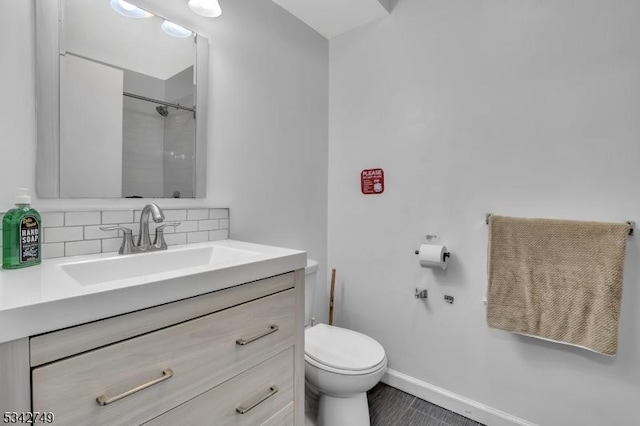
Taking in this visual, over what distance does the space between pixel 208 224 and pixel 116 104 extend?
594mm

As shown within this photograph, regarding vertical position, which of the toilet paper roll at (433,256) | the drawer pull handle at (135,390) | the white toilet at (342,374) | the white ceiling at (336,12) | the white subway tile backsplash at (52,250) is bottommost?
the white toilet at (342,374)

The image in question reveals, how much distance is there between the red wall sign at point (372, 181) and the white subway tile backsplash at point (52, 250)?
5.05ft

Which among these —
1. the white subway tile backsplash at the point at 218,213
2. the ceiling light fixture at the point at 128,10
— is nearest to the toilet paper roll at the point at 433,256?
the white subway tile backsplash at the point at 218,213

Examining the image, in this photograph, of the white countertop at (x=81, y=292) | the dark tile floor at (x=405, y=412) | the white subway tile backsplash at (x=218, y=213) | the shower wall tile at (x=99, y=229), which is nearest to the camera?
the white countertop at (x=81, y=292)

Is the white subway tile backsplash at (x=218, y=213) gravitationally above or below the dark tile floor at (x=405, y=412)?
above

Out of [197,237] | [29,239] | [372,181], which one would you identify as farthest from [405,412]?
[29,239]

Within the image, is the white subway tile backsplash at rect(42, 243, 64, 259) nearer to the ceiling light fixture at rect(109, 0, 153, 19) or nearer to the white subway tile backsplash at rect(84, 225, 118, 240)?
the white subway tile backsplash at rect(84, 225, 118, 240)

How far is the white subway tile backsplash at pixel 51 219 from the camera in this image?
3.22ft

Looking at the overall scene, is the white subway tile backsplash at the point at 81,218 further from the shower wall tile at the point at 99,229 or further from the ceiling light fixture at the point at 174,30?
the ceiling light fixture at the point at 174,30

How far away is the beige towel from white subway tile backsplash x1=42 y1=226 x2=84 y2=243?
5.64 feet

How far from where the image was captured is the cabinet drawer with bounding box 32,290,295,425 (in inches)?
23.2

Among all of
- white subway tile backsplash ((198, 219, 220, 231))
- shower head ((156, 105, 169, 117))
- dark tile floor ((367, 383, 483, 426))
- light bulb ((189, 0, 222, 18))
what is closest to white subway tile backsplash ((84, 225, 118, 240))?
white subway tile backsplash ((198, 219, 220, 231))

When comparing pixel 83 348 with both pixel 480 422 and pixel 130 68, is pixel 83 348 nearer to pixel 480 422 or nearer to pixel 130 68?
pixel 130 68

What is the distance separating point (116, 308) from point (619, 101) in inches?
74.6
